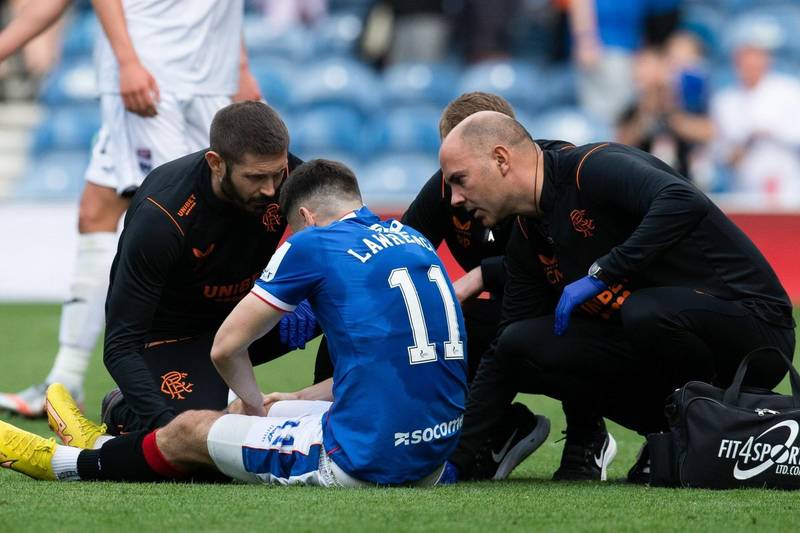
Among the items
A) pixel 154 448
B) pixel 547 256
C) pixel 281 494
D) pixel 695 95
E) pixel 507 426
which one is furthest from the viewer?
pixel 695 95

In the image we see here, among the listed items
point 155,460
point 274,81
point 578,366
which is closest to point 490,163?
point 578,366

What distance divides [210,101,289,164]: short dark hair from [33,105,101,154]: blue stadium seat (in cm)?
968

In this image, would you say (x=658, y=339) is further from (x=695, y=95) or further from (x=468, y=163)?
(x=695, y=95)

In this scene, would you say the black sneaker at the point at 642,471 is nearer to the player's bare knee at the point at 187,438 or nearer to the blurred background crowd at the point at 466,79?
the player's bare knee at the point at 187,438

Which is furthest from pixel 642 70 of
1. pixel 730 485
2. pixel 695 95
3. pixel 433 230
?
pixel 730 485

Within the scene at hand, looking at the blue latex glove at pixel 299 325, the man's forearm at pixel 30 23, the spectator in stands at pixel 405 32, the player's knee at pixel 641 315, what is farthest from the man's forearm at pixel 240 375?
the spectator in stands at pixel 405 32

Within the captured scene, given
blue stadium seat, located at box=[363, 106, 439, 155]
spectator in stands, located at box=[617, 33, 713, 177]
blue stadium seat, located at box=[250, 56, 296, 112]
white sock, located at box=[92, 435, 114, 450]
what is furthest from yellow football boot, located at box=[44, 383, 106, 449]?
blue stadium seat, located at box=[250, 56, 296, 112]

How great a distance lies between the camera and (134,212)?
5000 millimetres

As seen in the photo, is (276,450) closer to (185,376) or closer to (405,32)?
(185,376)

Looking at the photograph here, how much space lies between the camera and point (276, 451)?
14.0ft

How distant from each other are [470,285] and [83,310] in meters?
2.13

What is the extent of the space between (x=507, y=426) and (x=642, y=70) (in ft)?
28.0

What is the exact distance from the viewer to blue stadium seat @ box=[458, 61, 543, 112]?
13.9 m

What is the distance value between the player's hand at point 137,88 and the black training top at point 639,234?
85.1 inches
